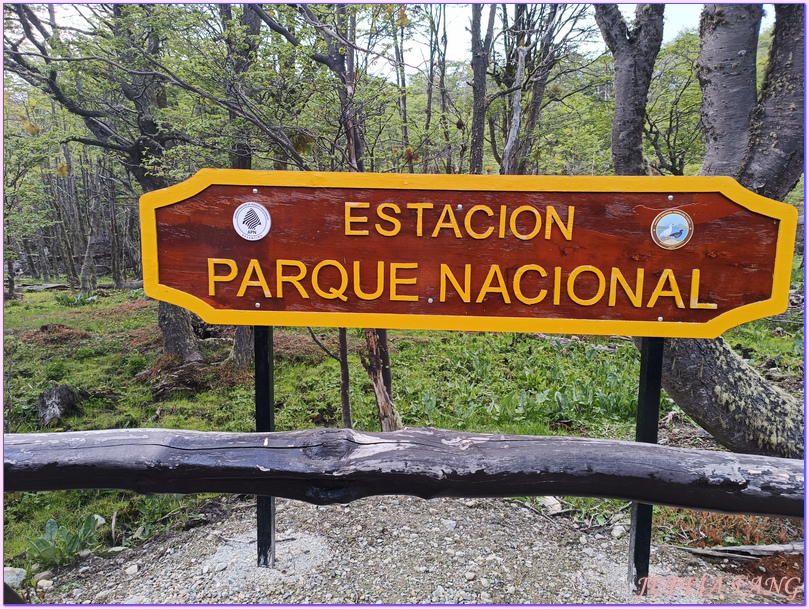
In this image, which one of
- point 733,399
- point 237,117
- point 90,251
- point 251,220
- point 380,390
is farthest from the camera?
point 90,251

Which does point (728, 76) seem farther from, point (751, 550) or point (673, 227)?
point (751, 550)

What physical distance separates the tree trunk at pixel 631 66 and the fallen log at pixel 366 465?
192 cm

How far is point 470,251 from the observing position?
2045 millimetres

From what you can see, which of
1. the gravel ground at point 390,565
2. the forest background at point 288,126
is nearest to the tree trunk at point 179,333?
the forest background at point 288,126

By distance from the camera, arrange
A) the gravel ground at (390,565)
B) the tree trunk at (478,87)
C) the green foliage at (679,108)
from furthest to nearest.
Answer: the green foliage at (679,108) < the tree trunk at (478,87) < the gravel ground at (390,565)

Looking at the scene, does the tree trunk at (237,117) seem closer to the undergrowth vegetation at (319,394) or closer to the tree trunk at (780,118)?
the undergrowth vegetation at (319,394)

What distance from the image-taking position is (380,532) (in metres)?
2.77

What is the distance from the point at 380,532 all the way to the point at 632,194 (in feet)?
7.69

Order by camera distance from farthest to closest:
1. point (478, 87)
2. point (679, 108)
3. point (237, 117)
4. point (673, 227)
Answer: point (679, 108) < point (478, 87) < point (237, 117) < point (673, 227)

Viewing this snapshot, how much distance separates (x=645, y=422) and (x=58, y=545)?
3367mm

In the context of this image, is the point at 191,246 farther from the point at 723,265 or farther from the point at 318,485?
the point at 723,265

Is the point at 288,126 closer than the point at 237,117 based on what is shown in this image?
Yes

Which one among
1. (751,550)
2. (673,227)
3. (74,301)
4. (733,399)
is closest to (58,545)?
(673,227)

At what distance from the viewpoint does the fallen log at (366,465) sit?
184cm
